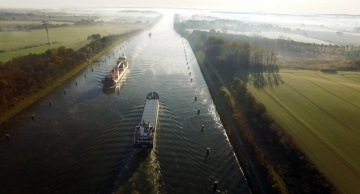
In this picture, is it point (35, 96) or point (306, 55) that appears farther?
point (306, 55)

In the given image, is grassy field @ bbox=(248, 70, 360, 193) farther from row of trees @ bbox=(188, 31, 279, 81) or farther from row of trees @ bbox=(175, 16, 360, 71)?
row of trees @ bbox=(175, 16, 360, 71)

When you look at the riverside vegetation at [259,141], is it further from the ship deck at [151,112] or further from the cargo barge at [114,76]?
the cargo barge at [114,76]

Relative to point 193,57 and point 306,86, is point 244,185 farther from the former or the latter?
point 193,57

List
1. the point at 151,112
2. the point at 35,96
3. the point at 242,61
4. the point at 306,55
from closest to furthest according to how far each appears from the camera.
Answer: the point at 151,112 < the point at 35,96 < the point at 242,61 < the point at 306,55

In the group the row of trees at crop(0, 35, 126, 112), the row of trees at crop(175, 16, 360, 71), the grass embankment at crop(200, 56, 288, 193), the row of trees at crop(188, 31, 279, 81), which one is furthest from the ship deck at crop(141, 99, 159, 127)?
the row of trees at crop(175, 16, 360, 71)

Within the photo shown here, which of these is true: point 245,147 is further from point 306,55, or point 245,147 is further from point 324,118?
point 306,55

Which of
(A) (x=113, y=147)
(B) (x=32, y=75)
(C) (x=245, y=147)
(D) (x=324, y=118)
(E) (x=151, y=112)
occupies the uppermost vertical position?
(B) (x=32, y=75)

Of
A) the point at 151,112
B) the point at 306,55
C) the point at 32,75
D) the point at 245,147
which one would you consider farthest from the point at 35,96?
the point at 306,55
